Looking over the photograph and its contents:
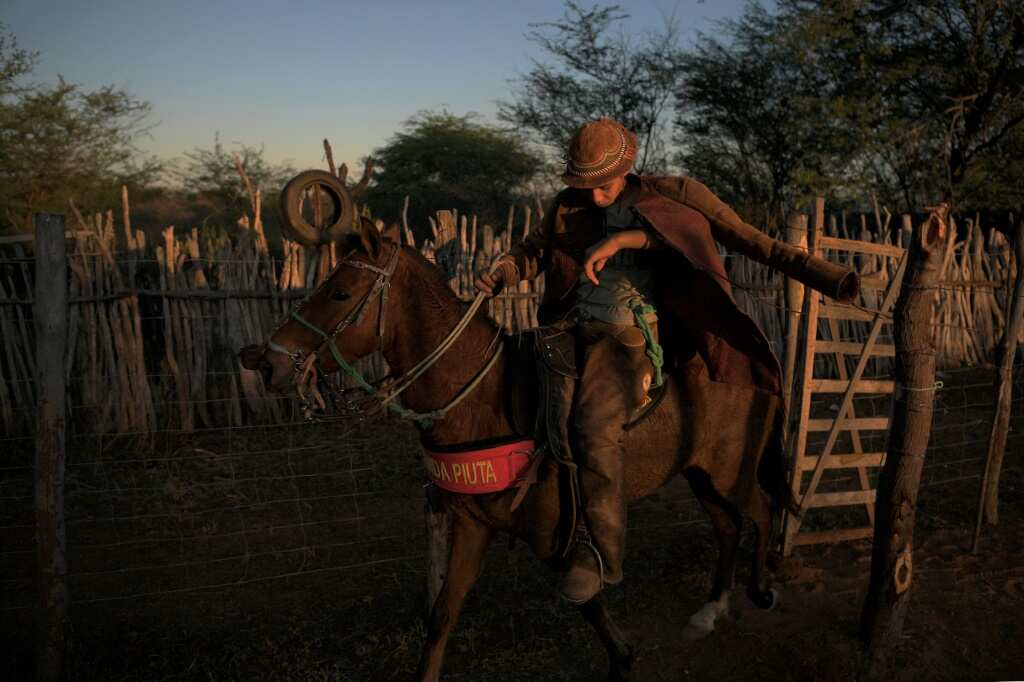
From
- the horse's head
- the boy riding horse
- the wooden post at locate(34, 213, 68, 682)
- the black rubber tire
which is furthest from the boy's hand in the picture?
the wooden post at locate(34, 213, 68, 682)

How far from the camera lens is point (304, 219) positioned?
3080 mm

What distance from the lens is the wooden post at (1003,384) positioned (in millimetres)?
5242

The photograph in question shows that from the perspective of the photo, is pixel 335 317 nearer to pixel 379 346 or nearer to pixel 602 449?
pixel 379 346

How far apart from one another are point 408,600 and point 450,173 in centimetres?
2092

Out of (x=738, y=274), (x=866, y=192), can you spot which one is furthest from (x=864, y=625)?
(x=866, y=192)

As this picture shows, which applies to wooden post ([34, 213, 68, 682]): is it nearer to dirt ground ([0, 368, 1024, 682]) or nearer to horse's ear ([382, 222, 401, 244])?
dirt ground ([0, 368, 1024, 682])

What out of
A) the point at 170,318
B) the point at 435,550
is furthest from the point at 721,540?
the point at 170,318

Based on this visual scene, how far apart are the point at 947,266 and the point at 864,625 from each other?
305 inches

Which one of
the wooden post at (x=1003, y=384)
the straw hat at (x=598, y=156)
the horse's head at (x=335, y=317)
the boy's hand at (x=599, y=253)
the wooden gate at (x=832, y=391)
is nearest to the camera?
the horse's head at (x=335, y=317)

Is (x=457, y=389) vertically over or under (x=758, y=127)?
under

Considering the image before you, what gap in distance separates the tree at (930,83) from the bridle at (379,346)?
46.3 feet

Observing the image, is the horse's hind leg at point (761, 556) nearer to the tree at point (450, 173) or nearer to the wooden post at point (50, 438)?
the wooden post at point (50, 438)

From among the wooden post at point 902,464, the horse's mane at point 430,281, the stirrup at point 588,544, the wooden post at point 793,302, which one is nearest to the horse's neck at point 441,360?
the horse's mane at point 430,281

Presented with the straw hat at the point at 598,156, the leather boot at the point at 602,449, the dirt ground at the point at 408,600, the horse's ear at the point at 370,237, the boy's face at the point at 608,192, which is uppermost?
the straw hat at the point at 598,156
